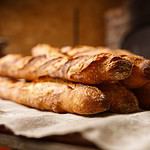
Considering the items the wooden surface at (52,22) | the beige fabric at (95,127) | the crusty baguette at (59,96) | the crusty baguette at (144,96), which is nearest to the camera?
the beige fabric at (95,127)

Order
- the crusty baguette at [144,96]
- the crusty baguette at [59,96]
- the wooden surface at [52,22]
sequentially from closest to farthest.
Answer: the crusty baguette at [59,96]
the crusty baguette at [144,96]
the wooden surface at [52,22]

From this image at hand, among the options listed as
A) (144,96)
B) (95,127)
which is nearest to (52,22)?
(144,96)

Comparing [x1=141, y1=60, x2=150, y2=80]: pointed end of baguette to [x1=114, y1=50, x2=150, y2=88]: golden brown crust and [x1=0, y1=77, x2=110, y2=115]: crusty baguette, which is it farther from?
[x1=0, y1=77, x2=110, y2=115]: crusty baguette

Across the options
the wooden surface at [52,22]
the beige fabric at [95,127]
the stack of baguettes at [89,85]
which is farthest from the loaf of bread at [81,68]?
the wooden surface at [52,22]

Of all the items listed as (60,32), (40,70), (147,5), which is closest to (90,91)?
(40,70)

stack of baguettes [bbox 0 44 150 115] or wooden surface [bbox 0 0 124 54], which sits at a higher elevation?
stack of baguettes [bbox 0 44 150 115]

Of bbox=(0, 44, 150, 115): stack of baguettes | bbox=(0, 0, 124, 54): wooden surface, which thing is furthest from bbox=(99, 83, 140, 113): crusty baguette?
bbox=(0, 0, 124, 54): wooden surface

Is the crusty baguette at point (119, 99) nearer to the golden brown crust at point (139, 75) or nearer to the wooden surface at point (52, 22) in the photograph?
the golden brown crust at point (139, 75)

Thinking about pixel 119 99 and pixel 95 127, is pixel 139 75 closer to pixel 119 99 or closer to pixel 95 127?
pixel 119 99
